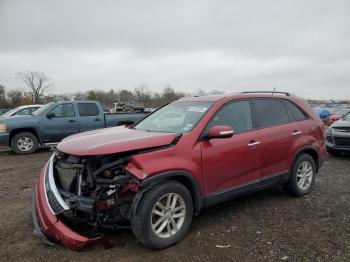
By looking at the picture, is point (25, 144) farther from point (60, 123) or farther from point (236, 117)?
point (236, 117)

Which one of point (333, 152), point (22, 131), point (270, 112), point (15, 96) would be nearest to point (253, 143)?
point (270, 112)

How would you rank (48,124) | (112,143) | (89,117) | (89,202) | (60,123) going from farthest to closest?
(89,117) < (60,123) < (48,124) < (112,143) < (89,202)

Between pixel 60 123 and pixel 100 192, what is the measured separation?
313 inches

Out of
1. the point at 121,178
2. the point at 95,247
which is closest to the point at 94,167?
the point at 121,178

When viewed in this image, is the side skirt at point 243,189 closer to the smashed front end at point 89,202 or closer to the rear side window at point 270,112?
the rear side window at point 270,112

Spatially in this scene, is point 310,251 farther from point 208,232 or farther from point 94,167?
point 94,167

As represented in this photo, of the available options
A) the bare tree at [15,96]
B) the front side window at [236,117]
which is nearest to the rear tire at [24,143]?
the front side window at [236,117]

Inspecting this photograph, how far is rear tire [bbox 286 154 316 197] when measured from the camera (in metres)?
5.14

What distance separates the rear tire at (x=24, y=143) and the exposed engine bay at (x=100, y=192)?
7555mm

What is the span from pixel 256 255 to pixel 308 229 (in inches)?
40.9

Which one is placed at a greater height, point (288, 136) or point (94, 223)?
point (288, 136)

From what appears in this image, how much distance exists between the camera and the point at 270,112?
4977 mm

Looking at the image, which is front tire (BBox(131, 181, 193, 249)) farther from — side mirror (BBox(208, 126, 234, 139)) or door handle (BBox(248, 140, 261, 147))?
door handle (BBox(248, 140, 261, 147))

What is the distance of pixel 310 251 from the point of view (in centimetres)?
350
